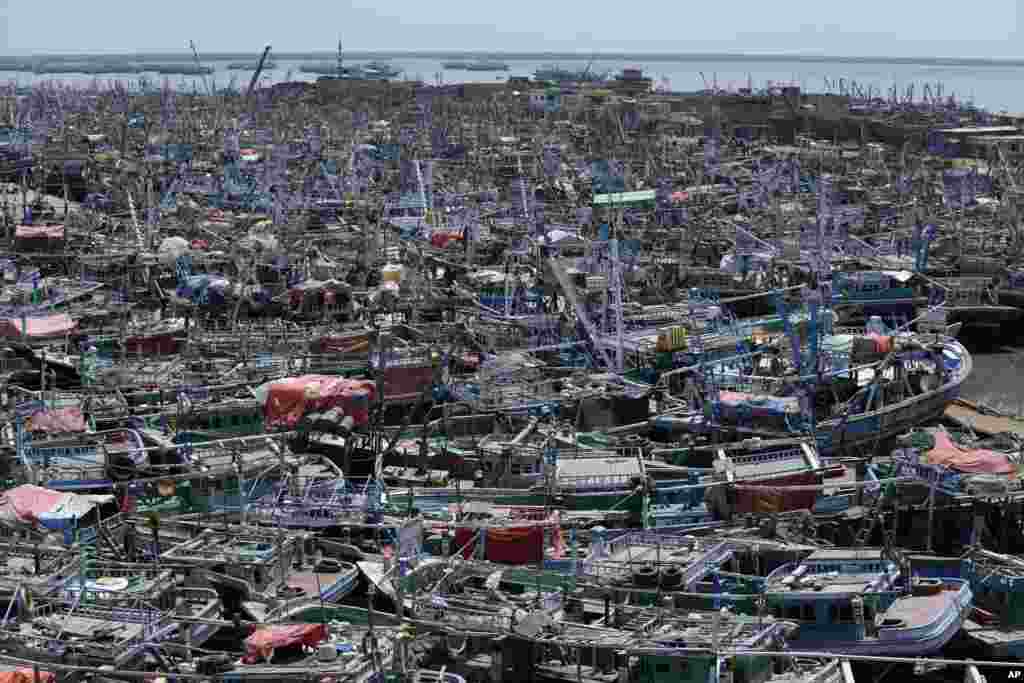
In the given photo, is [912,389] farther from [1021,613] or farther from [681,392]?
[1021,613]

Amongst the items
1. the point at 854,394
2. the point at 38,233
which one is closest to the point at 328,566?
the point at 854,394

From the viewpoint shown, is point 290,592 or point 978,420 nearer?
point 290,592

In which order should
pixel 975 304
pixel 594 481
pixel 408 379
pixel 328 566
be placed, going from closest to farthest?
pixel 328 566
pixel 594 481
pixel 408 379
pixel 975 304

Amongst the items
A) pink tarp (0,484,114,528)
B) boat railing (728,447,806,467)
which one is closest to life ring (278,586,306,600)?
pink tarp (0,484,114,528)

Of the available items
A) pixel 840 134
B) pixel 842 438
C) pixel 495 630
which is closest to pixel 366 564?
pixel 495 630

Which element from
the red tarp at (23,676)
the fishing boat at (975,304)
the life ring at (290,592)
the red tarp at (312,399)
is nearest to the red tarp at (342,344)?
the red tarp at (312,399)

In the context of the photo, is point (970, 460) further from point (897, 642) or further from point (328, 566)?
point (328, 566)

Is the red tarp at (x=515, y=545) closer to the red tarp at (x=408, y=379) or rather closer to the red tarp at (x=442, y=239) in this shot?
the red tarp at (x=408, y=379)
